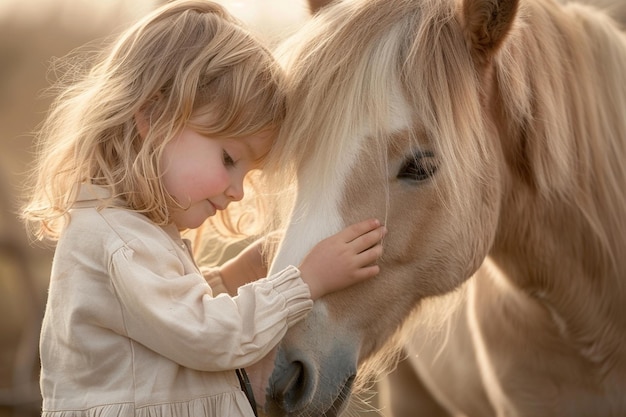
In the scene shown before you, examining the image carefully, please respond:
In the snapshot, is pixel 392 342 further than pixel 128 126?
Yes

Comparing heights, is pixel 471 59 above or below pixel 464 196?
above

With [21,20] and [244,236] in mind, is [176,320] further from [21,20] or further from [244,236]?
[21,20]

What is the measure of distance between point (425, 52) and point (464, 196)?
0.31 meters

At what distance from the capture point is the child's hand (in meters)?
1.43

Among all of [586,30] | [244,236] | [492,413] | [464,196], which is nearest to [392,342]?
[464,196]

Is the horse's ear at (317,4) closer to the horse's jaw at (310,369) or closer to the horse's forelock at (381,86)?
the horse's forelock at (381,86)

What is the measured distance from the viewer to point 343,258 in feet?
4.67

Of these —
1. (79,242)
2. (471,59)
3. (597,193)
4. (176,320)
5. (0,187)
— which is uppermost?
(471,59)

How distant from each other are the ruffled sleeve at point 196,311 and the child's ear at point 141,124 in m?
0.24

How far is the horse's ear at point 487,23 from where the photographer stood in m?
1.52

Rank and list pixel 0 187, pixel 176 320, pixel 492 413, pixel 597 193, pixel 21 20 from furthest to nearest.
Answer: pixel 21 20 < pixel 0 187 < pixel 492 413 < pixel 597 193 < pixel 176 320

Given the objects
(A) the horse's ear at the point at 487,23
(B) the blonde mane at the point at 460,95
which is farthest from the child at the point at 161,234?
(A) the horse's ear at the point at 487,23

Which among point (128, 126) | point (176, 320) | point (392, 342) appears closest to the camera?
point (176, 320)

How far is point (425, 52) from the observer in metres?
1.56
